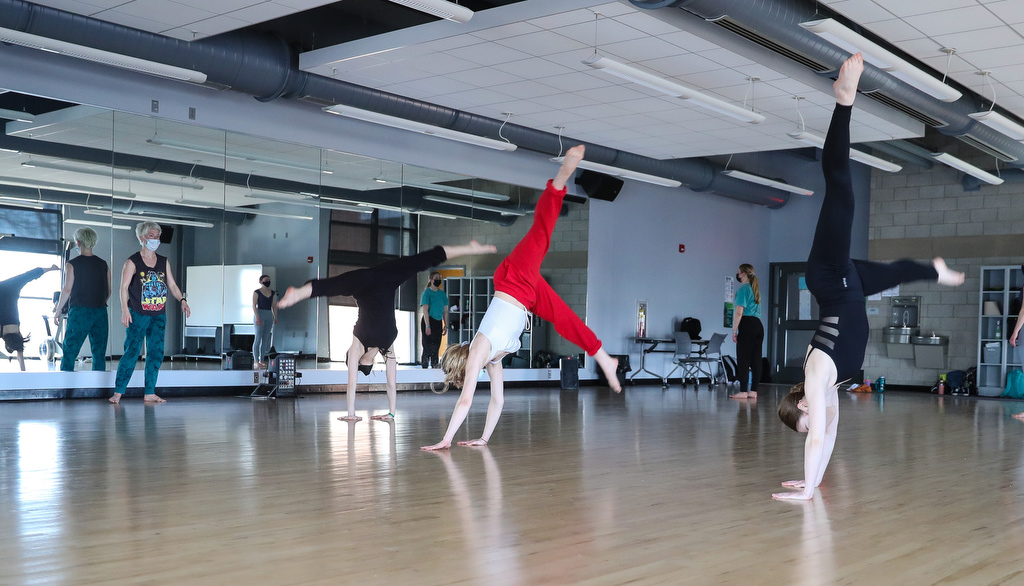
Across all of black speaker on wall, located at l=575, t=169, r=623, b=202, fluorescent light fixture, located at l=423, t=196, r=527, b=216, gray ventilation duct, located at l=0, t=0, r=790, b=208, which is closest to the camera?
gray ventilation duct, located at l=0, t=0, r=790, b=208

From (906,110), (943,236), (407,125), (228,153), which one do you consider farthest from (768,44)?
(943,236)

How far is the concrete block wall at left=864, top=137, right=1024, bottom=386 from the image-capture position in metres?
14.1

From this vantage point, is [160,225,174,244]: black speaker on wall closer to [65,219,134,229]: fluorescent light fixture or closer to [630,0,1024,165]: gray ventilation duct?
[65,219,134,229]: fluorescent light fixture

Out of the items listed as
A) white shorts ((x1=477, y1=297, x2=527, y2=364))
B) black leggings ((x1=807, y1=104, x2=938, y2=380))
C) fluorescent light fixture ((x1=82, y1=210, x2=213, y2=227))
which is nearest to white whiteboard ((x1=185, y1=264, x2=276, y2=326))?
fluorescent light fixture ((x1=82, y1=210, x2=213, y2=227))

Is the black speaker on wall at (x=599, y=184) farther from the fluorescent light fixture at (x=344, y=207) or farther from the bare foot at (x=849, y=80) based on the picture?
the bare foot at (x=849, y=80)

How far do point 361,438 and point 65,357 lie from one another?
4.04 m

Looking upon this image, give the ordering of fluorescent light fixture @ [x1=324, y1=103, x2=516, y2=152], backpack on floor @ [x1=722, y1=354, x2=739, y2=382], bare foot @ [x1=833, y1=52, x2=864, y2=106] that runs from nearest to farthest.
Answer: bare foot @ [x1=833, y1=52, x2=864, y2=106]
fluorescent light fixture @ [x1=324, y1=103, x2=516, y2=152]
backpack on floor @ [x1=722, y1=354, x2=739, y2=382]

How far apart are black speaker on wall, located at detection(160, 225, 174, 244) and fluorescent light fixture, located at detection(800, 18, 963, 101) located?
6.52m

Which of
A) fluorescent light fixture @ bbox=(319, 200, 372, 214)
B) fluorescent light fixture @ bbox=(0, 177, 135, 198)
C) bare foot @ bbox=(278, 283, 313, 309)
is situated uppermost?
fluorescent light fixture @ bbox=(319, 200, 372, 214)

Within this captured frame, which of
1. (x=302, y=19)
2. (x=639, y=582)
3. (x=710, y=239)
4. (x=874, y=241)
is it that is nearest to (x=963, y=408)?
(x=874, y=241)

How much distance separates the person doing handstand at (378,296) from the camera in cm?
593

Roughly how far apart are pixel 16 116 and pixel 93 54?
1582 millimetres

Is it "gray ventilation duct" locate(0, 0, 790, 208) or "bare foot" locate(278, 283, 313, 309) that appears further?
"gray ventilation duct" locate(0, 0, 790, 208)

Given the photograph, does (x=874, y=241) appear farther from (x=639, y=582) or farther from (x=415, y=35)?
(x=639, y=582)
